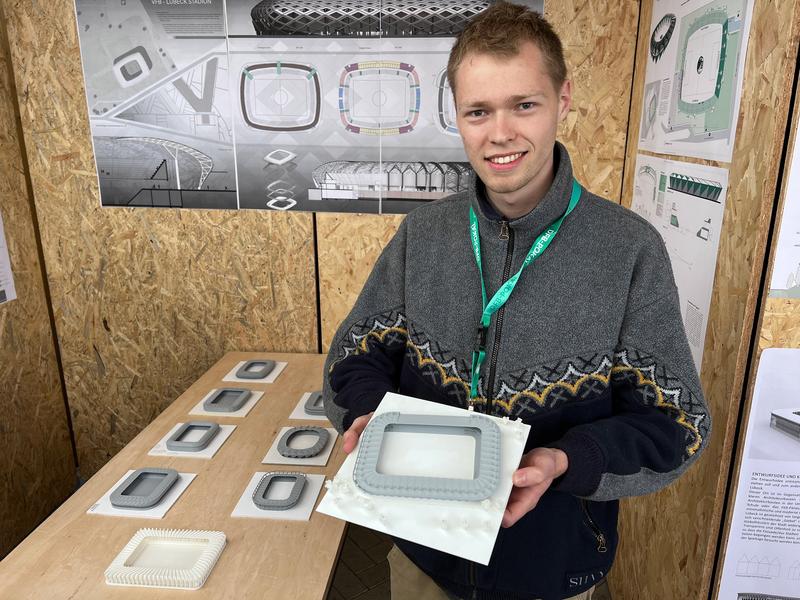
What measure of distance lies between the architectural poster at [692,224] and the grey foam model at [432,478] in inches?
32.0

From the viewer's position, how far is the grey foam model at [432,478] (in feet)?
2.93

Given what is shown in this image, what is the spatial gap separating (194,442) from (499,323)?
4.05 ft

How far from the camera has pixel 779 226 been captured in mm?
1273

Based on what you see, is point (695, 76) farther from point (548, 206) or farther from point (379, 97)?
point (379, 97)

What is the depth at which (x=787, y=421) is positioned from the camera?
136 cm

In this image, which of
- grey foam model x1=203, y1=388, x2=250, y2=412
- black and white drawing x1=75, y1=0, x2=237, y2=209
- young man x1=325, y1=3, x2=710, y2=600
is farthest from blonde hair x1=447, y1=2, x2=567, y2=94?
black and white drawing x1=75, y1=0, x2=237, y2=209

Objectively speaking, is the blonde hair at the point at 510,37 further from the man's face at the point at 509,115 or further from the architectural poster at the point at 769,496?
the architectural poster at the point at 769,496

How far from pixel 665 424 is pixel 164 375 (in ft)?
7.89

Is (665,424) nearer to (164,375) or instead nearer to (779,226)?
(779,226)

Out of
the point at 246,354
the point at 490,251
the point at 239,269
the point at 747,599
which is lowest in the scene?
the point at 747,599

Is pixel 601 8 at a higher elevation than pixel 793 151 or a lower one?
higher

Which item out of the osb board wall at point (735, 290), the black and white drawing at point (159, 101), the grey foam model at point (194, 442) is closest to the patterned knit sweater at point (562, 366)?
the osb board wall at point (735, 290)

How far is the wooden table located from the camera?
1282 millimetres

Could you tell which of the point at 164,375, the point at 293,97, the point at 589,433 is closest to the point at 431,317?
the point at 589,433
